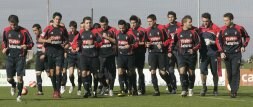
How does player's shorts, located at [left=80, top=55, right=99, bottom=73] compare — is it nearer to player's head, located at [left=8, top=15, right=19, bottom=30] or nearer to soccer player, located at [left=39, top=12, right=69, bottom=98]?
Answer: soccer player, located at [left=39, top=12, right=69, bottom=98]

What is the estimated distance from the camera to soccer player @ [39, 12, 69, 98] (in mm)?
17031

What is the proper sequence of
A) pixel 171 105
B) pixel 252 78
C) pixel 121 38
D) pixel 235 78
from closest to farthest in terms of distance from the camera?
pixel 171 105
pixel 235 78
pixel 121 38
pixel 252 78

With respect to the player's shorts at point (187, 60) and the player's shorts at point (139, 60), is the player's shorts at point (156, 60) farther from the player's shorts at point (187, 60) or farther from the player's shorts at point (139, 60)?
the player's shorts at point (187, 60)

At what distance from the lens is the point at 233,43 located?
54.3 feet

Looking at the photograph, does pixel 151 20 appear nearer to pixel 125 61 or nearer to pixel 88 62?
pixel 125 61

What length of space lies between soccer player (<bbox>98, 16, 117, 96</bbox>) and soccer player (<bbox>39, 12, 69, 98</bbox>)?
1.38 metres

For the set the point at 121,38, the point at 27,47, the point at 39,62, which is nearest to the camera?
the point at 27,47

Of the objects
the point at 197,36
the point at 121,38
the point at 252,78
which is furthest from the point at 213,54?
the point at 252,78

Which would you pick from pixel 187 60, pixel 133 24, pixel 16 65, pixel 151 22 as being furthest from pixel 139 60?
pixel 16 65

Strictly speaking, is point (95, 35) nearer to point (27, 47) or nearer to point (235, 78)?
point (27, 47)

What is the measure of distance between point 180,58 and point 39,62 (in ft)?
18.4

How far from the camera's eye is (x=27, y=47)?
1555 cm

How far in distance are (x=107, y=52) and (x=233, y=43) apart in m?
3.86

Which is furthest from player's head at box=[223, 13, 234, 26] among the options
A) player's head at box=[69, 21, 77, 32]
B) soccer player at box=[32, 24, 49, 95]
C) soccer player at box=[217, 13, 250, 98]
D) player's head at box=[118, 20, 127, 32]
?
soccer player at box=[32, 24, 49, 95]
